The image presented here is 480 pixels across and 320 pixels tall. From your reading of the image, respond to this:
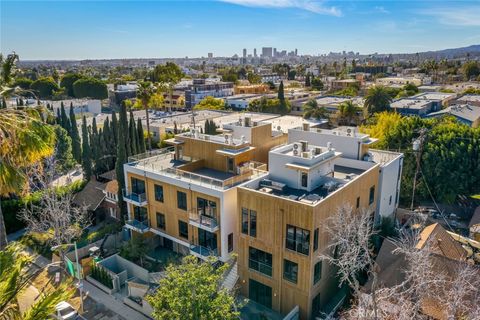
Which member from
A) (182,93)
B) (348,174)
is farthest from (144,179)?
(182,93)

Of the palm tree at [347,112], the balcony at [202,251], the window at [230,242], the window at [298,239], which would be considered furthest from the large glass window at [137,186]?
the palm tree at [347,112]

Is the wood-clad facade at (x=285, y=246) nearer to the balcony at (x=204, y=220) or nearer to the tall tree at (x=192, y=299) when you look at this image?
the balcony at (x=204, y=220)

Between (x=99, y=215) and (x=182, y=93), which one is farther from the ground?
(x=182, y=93)

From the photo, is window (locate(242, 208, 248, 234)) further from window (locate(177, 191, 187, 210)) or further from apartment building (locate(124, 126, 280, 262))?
window (locate(177, 191, 187, 210))

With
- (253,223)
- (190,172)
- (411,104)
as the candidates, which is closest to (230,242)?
(253,223)

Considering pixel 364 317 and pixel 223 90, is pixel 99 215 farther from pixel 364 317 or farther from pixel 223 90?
pixel 223 90

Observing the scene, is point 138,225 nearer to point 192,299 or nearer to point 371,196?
point 192,299
